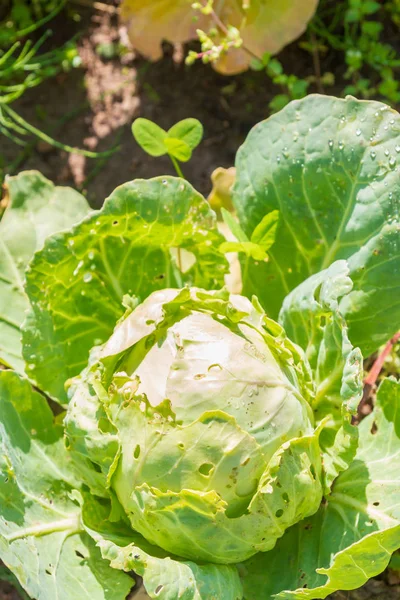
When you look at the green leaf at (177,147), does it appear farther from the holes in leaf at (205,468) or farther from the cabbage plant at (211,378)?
the holes in leaf at (205,468)

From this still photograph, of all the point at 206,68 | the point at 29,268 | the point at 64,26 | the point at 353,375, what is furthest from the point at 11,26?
the point at 353,375

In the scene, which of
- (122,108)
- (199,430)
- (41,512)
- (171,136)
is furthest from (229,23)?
(41,512)

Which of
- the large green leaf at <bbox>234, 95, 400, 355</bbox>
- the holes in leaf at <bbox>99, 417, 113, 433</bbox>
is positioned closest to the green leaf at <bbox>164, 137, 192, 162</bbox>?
the large green leaf at <bbox>234, 95, 400, 355</bbox>

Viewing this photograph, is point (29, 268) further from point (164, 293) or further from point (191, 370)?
point (191, 370)

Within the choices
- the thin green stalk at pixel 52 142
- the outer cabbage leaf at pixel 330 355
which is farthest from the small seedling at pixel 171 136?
the thin green stalk at pixel 52 142

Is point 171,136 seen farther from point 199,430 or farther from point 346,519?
point 346,519
